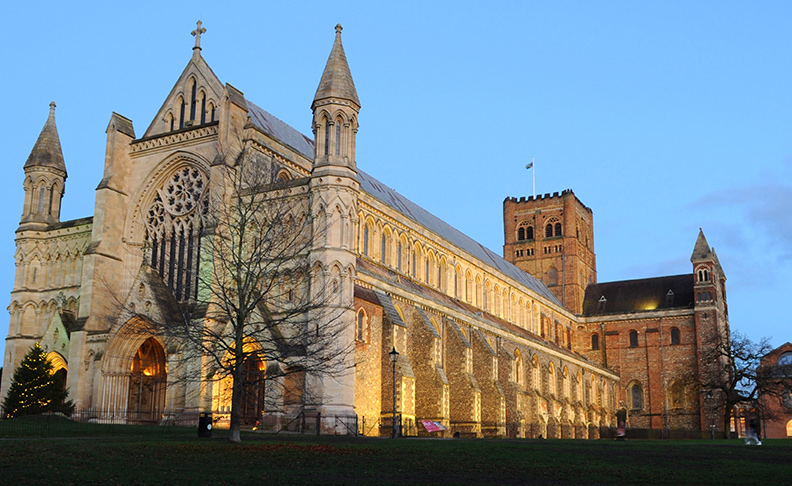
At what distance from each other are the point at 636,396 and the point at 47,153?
55.4 metres

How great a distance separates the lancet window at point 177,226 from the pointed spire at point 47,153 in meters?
8.04

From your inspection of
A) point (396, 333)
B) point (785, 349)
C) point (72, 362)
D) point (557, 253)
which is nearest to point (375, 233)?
point (396, 333)

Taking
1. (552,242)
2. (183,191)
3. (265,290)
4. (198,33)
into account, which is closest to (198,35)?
(198,33)

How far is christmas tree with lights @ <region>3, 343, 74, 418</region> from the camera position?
40156 millimetres

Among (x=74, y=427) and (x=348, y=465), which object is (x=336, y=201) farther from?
(x=348, y=465)

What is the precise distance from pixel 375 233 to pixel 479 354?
9.49 metres

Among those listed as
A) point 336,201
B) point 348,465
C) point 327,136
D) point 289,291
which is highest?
point 327,136

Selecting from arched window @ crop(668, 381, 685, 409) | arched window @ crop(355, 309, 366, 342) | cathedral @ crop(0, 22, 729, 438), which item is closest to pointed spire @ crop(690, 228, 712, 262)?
arched window @ crop(668, 381, 685, 409)

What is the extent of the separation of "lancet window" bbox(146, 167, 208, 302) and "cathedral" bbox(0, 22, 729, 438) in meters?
0.09

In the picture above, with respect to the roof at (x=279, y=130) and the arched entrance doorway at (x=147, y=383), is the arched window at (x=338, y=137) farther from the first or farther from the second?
the arched entrance doorway at (x=147, y=383)

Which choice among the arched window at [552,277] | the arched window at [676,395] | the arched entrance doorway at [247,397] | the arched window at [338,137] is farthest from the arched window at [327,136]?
the arched window at [552,277]

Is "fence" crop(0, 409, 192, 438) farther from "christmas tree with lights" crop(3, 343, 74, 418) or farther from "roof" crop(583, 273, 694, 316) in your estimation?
"roof" crop(583, 273, 694, 316)

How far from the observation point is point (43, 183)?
160 ft

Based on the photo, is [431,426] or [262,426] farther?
[431,426]
